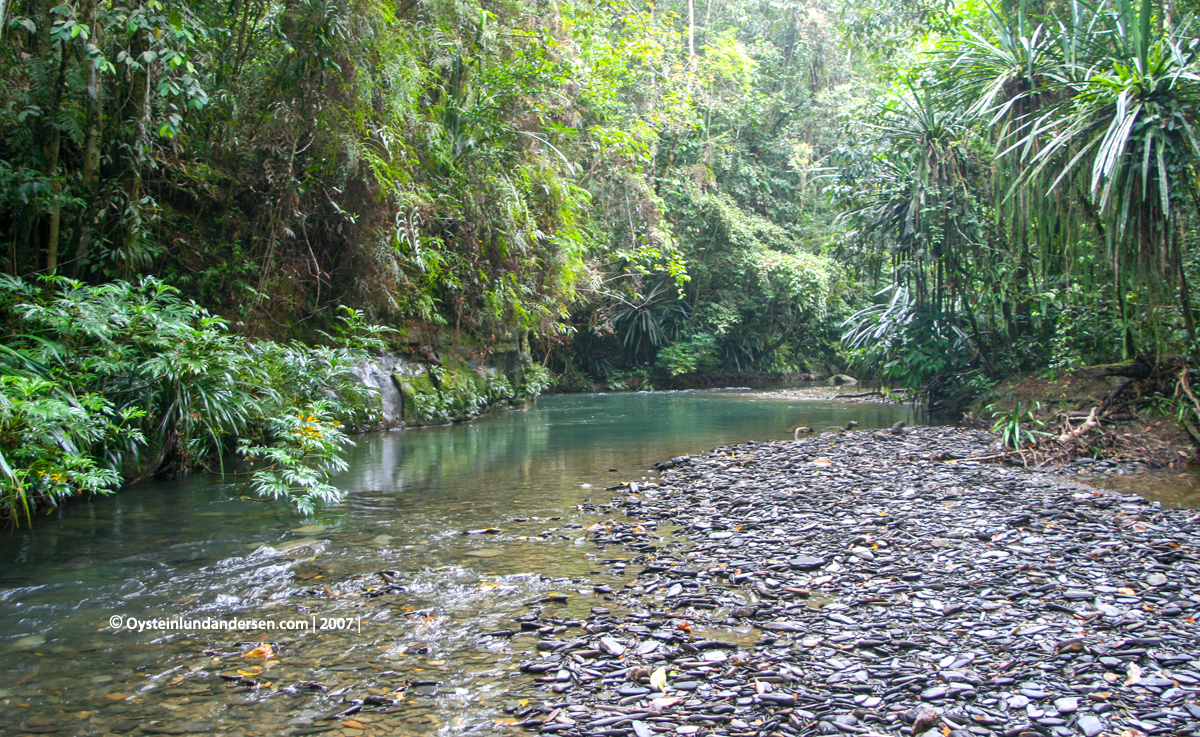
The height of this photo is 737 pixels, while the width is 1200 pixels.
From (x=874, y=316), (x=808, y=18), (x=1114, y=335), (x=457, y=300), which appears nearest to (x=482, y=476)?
(x=457, y=300)

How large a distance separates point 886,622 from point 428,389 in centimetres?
892

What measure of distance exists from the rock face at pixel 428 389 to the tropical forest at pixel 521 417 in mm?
66

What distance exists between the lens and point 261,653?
2.74m

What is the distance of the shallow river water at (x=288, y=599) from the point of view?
2344 mm

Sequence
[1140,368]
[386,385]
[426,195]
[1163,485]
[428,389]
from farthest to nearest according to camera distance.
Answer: [428,389]
[386,385]
[426,195]
[1140,368]
[1163,485]

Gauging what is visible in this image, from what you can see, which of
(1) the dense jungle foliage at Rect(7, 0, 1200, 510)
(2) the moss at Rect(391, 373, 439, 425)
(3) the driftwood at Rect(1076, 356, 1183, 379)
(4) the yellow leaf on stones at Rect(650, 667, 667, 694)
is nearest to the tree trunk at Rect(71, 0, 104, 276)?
(1) the dense jungle foliage at Rect(7, 0, 1200, 510)

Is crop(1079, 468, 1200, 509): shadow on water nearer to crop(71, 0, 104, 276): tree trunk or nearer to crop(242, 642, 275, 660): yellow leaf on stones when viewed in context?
crop(242, 642, 275, 660): yellow leaf on stones

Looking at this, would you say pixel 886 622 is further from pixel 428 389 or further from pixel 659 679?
pixel 428 389

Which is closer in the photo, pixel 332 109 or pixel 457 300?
pixel 332 109

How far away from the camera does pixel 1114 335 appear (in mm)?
7660

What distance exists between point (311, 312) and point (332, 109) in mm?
2592

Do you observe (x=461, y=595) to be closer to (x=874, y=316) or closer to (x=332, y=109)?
(x=332, y=109)

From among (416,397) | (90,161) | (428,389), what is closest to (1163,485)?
(416,397)

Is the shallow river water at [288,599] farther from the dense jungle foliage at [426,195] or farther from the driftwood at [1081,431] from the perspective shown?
the driftwood at [1081,431]
